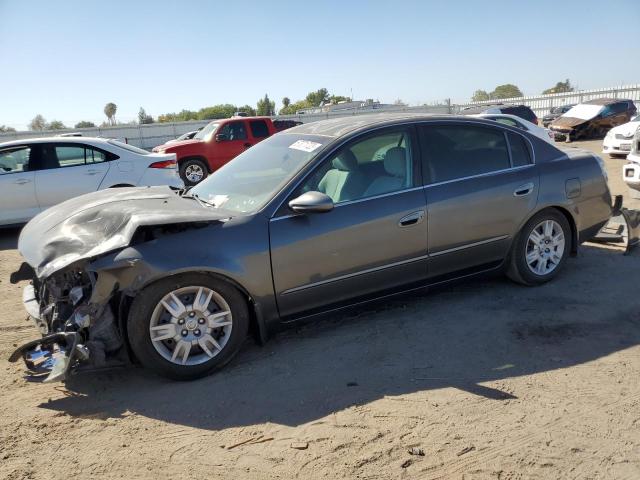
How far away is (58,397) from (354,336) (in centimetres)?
→ 208

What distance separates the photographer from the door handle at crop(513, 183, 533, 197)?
4668mm

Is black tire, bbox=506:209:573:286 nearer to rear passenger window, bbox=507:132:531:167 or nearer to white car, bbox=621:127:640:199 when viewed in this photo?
rear passenger window, bbox=507:132:531:167

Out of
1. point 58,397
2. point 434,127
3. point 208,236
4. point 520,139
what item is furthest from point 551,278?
point 58,397

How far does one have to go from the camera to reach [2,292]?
5637mm

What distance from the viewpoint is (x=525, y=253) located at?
480cm

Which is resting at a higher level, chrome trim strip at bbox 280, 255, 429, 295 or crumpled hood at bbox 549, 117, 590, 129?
crumpled hood at bbox 549, 117, 590, 129

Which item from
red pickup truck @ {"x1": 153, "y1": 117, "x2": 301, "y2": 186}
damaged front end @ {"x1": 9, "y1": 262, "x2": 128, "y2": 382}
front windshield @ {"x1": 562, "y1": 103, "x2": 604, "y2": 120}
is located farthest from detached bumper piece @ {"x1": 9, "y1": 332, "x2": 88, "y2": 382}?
front windshield @ {"x1": 562, "y1": 103, "x2": 604, "y2": 120}

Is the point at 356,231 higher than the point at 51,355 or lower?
higher

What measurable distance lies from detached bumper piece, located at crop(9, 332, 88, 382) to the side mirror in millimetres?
1636

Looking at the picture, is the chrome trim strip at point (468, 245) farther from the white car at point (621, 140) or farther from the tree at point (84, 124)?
the tree at point (84, 124)

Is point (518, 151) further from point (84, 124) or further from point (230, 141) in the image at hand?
point (84, 124)

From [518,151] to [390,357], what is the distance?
2.35 m

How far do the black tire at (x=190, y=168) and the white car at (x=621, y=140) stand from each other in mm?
11024

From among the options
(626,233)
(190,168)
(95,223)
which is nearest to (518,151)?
(626,233)
